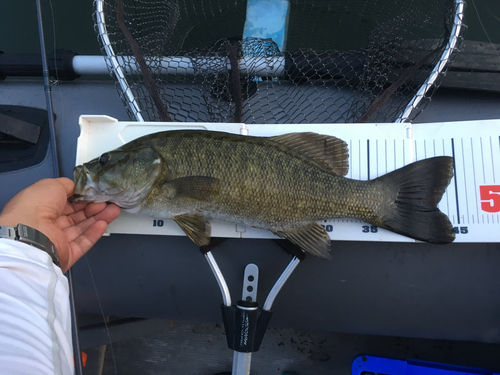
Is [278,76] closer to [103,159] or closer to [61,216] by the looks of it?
[103,159]

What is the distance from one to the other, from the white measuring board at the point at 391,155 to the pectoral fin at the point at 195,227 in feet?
0.31

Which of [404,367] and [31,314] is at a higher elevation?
[31,314]

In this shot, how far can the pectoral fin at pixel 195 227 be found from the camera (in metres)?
1.75

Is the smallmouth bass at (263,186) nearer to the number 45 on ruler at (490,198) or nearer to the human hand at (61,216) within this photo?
the human hand at (61,216)

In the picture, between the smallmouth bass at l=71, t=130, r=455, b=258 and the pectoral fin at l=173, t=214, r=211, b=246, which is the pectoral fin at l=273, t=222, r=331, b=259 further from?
the pectoral fin at l=173, t=214, r=211, b=246

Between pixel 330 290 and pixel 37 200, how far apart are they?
5.69 ft

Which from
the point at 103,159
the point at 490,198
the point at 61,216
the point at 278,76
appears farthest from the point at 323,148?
the point at 61,216

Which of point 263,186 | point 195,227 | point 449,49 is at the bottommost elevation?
point 195,227

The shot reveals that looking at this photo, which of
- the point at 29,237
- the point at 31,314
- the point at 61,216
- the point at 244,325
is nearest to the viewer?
the point at 31,314

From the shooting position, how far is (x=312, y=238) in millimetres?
1733

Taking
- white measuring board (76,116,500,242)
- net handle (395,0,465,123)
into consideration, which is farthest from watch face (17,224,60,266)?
net handle (395,0,465,123)

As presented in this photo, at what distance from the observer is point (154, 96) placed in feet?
6.25

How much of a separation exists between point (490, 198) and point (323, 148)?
1023 millimetres

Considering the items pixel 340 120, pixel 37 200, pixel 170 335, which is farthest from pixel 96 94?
Result: pixel 170 335
